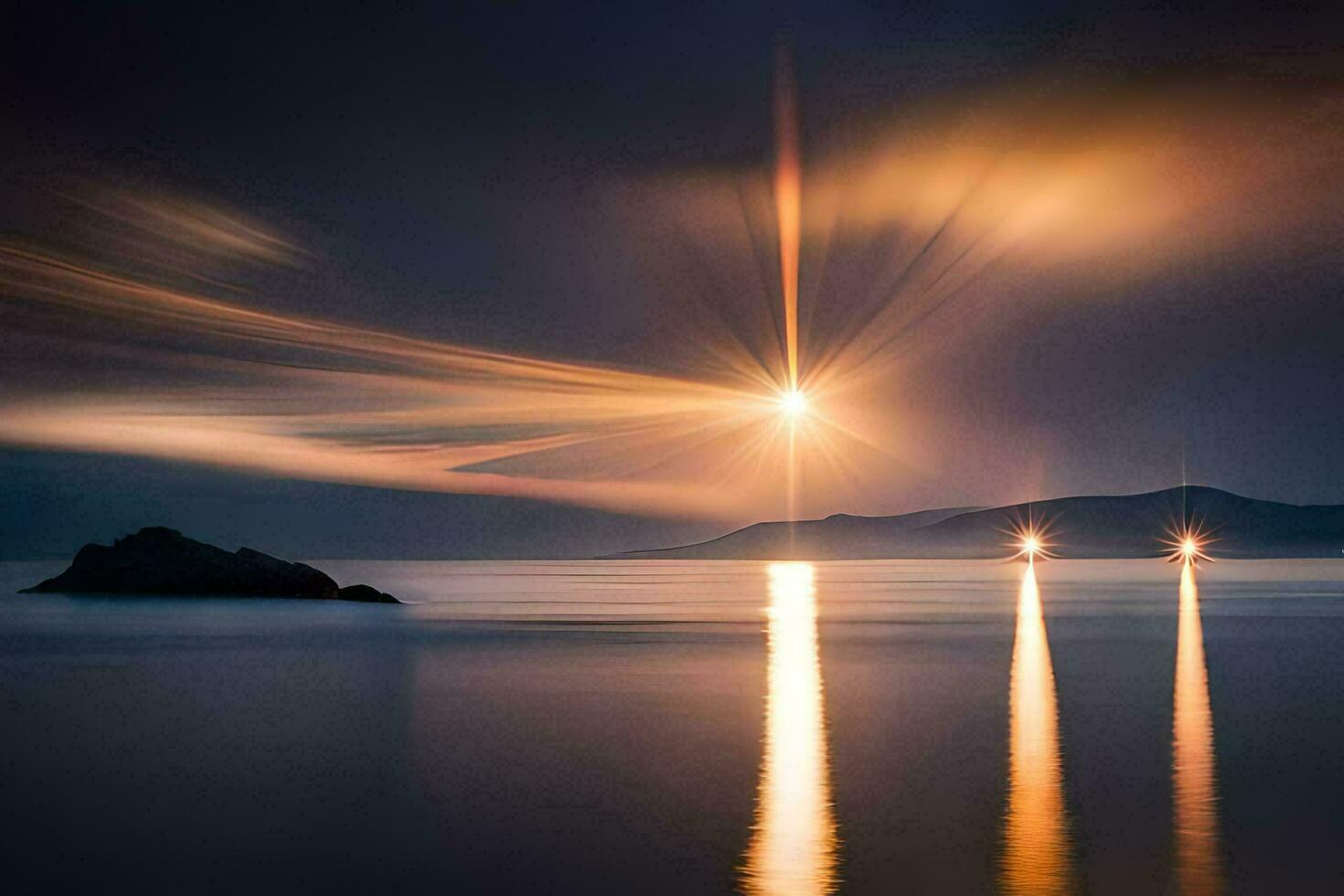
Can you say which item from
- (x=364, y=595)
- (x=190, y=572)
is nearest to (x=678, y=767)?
(x=364, y=595)

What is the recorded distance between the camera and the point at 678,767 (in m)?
18.6

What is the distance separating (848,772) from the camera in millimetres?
18234

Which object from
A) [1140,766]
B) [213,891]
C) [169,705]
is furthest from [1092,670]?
[213,891]

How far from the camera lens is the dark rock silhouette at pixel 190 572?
265ft

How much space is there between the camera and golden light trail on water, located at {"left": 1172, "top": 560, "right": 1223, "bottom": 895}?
41.1ft

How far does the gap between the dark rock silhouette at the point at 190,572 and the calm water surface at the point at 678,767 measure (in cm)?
3789

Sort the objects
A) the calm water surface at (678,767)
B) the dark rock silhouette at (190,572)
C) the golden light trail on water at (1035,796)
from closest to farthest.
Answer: the golden light trail on water at (1035,796) → the calm water surface at (678,767) → the dark rock silhouette at (190,572)

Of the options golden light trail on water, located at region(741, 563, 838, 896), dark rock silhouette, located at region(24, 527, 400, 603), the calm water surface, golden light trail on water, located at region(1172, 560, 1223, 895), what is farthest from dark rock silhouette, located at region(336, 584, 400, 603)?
golden light trail on water, located at region(1172, 560, 1223, 895)

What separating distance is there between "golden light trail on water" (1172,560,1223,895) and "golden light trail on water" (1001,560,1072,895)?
1064 millimetres

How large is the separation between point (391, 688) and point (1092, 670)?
15.7 m

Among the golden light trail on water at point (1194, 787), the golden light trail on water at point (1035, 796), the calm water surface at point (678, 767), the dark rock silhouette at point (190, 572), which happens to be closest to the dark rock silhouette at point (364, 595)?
the dark rock silhouette at point (190, 572)

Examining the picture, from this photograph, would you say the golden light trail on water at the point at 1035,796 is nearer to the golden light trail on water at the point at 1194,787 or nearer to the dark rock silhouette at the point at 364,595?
the golden light trail on water at the point at 1194,787

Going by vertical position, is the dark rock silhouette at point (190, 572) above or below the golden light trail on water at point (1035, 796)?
above

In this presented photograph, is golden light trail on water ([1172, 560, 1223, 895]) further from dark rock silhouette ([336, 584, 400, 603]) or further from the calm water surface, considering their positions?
dark rock silhouette ([336, 584, 400, 603])
